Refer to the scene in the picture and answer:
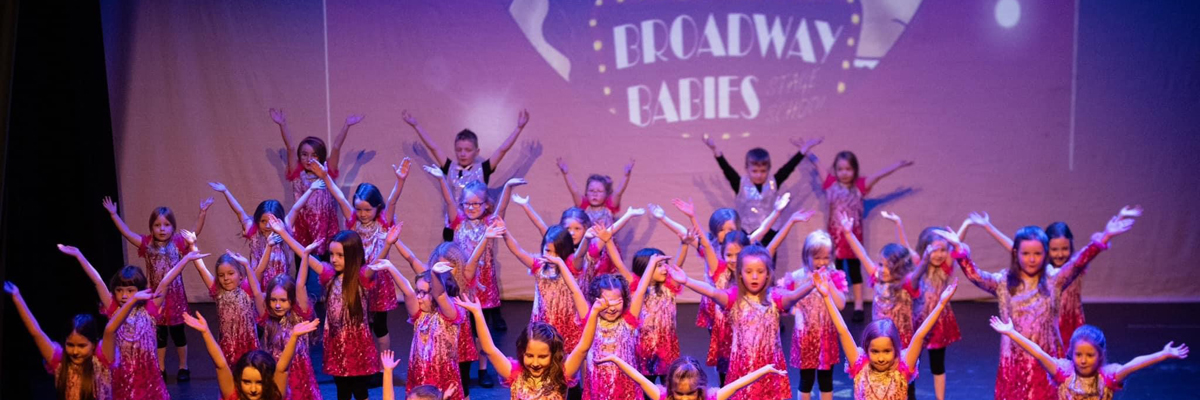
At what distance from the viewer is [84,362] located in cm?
466

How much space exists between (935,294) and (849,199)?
68.3 inches

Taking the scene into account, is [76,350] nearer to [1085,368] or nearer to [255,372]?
[255,372]

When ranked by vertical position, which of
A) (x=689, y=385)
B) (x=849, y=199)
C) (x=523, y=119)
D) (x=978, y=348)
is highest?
(x=523, y=119)

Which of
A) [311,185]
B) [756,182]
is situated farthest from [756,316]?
[311,185]

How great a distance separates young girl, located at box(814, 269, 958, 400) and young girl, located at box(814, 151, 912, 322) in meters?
2.89

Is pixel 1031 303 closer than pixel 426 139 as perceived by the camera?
Yes

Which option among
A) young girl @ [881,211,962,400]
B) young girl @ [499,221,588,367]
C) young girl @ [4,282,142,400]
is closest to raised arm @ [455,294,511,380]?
young girl @ [499,221,588,367]

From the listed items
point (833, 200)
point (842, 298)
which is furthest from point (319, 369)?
point (833, 200)

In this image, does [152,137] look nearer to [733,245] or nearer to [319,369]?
[319,369]

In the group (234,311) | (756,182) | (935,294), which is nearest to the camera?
(234,311)

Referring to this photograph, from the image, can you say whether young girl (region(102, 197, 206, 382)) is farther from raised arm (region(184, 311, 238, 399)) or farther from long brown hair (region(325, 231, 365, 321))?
raised arm (region(184, 311, 238, 399))

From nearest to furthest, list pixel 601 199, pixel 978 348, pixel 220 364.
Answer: pixel 220 364, pixel 978 348, pixel 601 199

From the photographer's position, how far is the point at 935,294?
18.3 ft

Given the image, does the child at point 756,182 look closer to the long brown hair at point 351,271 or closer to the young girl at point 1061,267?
the young girl at point 1061,267
